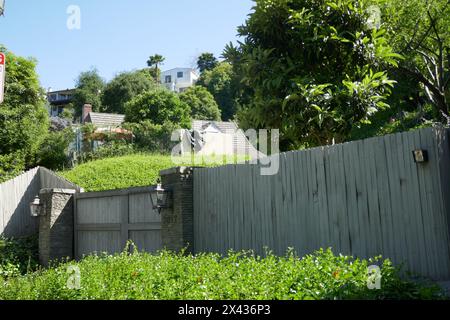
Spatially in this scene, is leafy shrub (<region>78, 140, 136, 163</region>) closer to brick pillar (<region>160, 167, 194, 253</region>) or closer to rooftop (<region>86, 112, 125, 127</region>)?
brick pillar (<region>160, 167, 194, 253</region>)

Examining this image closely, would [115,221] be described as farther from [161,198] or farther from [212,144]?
[212,144]

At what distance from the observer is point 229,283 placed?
460 cm

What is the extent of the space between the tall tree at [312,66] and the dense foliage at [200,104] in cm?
3390

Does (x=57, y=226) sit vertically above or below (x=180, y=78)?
below

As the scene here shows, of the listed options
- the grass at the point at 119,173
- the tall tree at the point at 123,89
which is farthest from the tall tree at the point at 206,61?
the grass at the point at 119,173

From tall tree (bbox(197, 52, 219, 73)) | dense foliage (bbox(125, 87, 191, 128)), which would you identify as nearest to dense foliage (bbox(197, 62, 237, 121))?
tall tree (bbox(197, 52, 219, 73))

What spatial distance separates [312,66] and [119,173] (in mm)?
9430

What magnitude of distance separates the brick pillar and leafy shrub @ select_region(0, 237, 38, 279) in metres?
4.39

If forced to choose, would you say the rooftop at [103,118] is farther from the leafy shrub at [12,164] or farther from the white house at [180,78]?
the white house at [180,78]

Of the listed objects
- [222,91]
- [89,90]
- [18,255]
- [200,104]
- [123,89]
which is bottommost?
[18,255]

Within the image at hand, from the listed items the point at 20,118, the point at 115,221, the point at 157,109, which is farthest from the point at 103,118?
the point at 115,221

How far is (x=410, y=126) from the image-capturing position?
1762 centimetres
